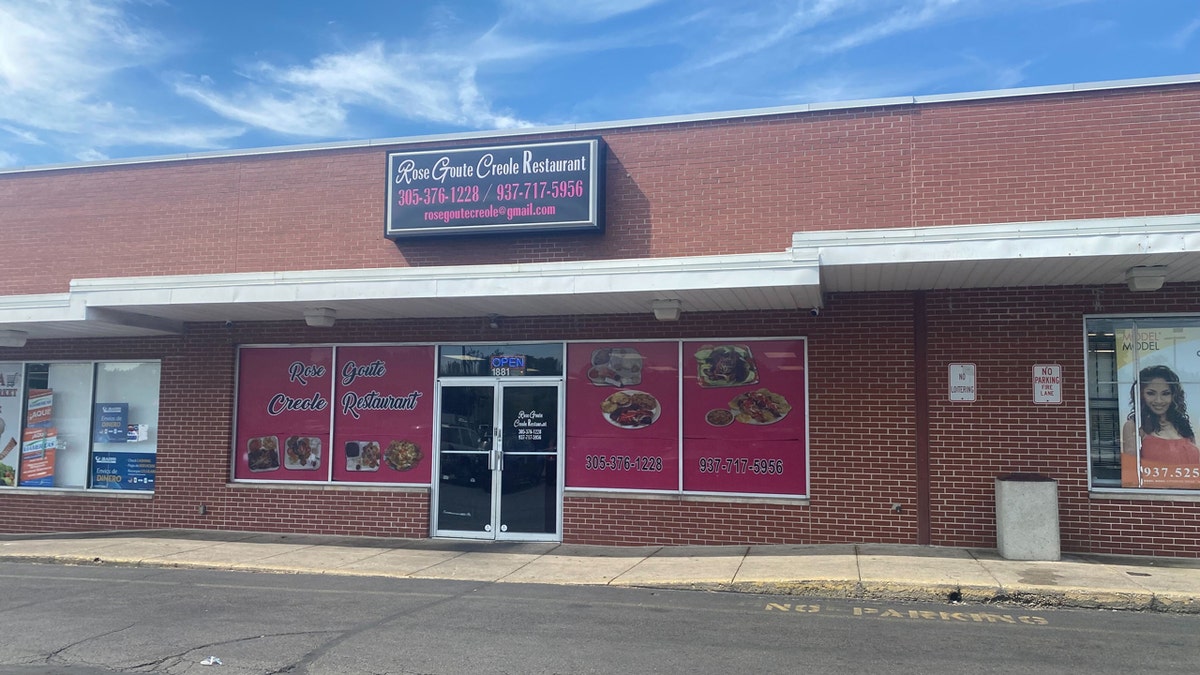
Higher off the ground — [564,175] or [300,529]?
[564,175]

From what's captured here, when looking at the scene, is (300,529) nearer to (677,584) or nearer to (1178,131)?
(677,584)

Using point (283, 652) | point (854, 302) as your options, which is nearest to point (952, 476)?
point (854, 302)

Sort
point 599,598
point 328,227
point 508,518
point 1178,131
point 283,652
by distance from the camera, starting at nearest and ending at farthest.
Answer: point 283,652
point 599,598
point 1178,131
point 508,518
point 328,227

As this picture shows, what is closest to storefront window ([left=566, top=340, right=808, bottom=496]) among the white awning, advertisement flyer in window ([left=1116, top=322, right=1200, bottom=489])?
the white awning

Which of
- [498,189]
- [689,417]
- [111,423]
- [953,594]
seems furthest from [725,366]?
[111,423]

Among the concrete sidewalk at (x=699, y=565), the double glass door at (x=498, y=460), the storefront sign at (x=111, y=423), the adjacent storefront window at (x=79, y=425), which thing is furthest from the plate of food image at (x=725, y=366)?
the storefront sign at (x=111, y=423)

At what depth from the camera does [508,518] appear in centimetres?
1278

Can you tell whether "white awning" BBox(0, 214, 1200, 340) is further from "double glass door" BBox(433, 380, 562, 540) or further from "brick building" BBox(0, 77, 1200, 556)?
"double glass door" BBox(433, 380, 562, 540)

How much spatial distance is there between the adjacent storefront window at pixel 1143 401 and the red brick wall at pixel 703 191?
1.49m

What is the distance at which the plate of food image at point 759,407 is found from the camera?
39.2 feet

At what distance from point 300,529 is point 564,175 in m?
6.46

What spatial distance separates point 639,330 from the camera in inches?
492

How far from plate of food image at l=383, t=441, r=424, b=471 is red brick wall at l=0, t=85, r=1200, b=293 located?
2678 mm

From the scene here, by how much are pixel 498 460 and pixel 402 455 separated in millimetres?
1521
